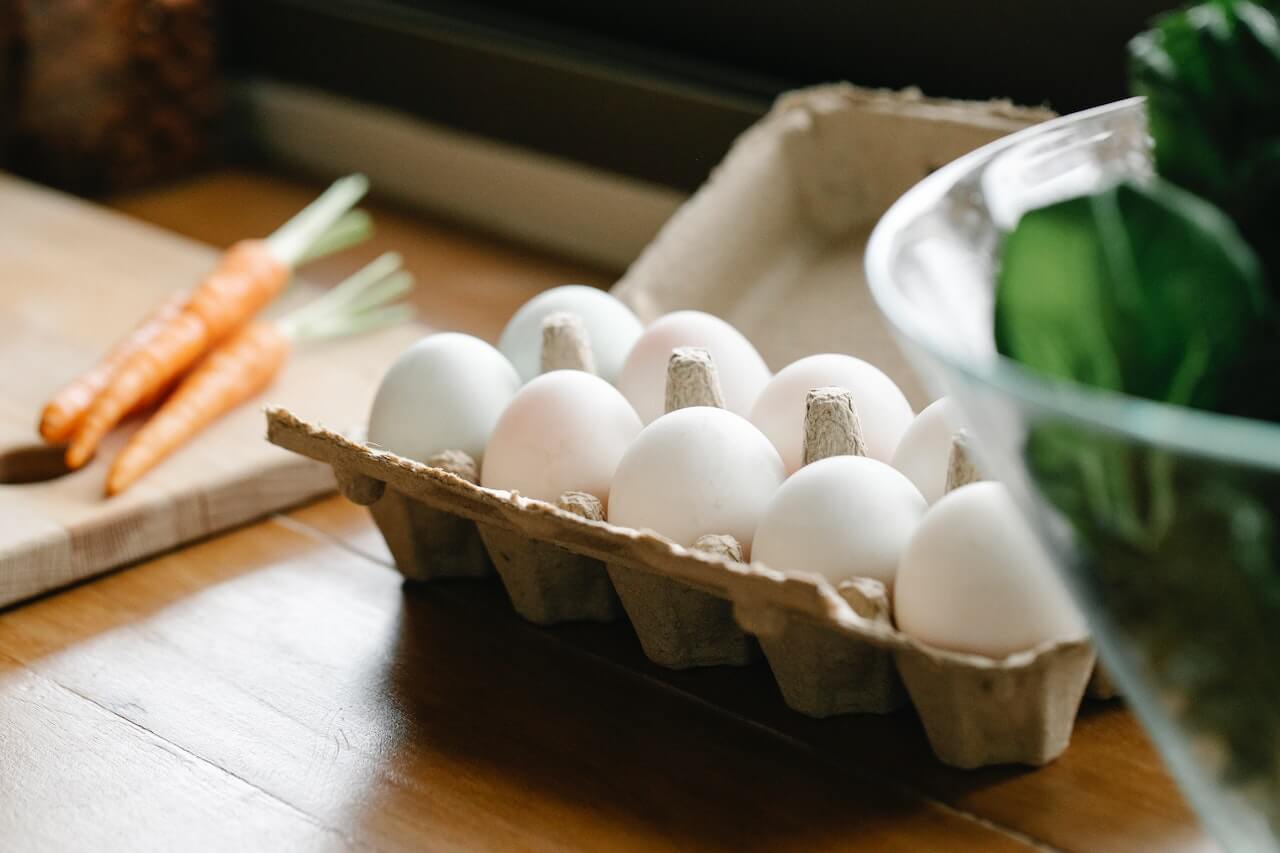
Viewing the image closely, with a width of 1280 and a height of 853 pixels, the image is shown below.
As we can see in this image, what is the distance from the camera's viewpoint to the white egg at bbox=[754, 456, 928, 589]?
55cm

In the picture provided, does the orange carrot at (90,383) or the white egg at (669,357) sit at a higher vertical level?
the white egg at (669,357)

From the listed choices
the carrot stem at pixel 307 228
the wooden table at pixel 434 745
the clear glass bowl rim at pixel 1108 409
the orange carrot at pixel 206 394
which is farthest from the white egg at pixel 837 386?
the carrot stem at pixel 307 228

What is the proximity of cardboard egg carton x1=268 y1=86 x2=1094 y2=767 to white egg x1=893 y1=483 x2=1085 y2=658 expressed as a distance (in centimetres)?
1

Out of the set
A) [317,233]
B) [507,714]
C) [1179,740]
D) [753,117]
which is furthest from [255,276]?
[1179,740]

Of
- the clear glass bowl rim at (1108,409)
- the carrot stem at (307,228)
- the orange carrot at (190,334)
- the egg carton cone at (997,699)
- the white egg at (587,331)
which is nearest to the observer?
the clear glass bowl rim at (1108,409)

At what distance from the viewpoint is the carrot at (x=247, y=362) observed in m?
0.80

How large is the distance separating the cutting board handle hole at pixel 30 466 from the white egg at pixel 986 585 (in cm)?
53

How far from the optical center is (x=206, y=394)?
861 millimetres

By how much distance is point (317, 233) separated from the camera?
43.9 inches

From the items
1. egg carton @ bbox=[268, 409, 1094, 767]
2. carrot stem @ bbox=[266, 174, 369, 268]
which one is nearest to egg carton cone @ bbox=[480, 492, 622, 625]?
egg carton @ bbox=[268, 409, 1094, 767]

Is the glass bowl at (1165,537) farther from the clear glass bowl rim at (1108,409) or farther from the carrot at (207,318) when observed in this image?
the carrot at (207,318)

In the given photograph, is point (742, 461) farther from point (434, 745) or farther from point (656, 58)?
point (656, 58)

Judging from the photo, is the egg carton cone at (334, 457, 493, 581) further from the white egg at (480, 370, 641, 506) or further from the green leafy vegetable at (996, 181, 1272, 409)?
the green leafy vegetable at (996, 181, 1272, 409)

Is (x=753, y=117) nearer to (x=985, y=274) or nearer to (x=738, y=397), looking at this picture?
(x=738, y=397)
